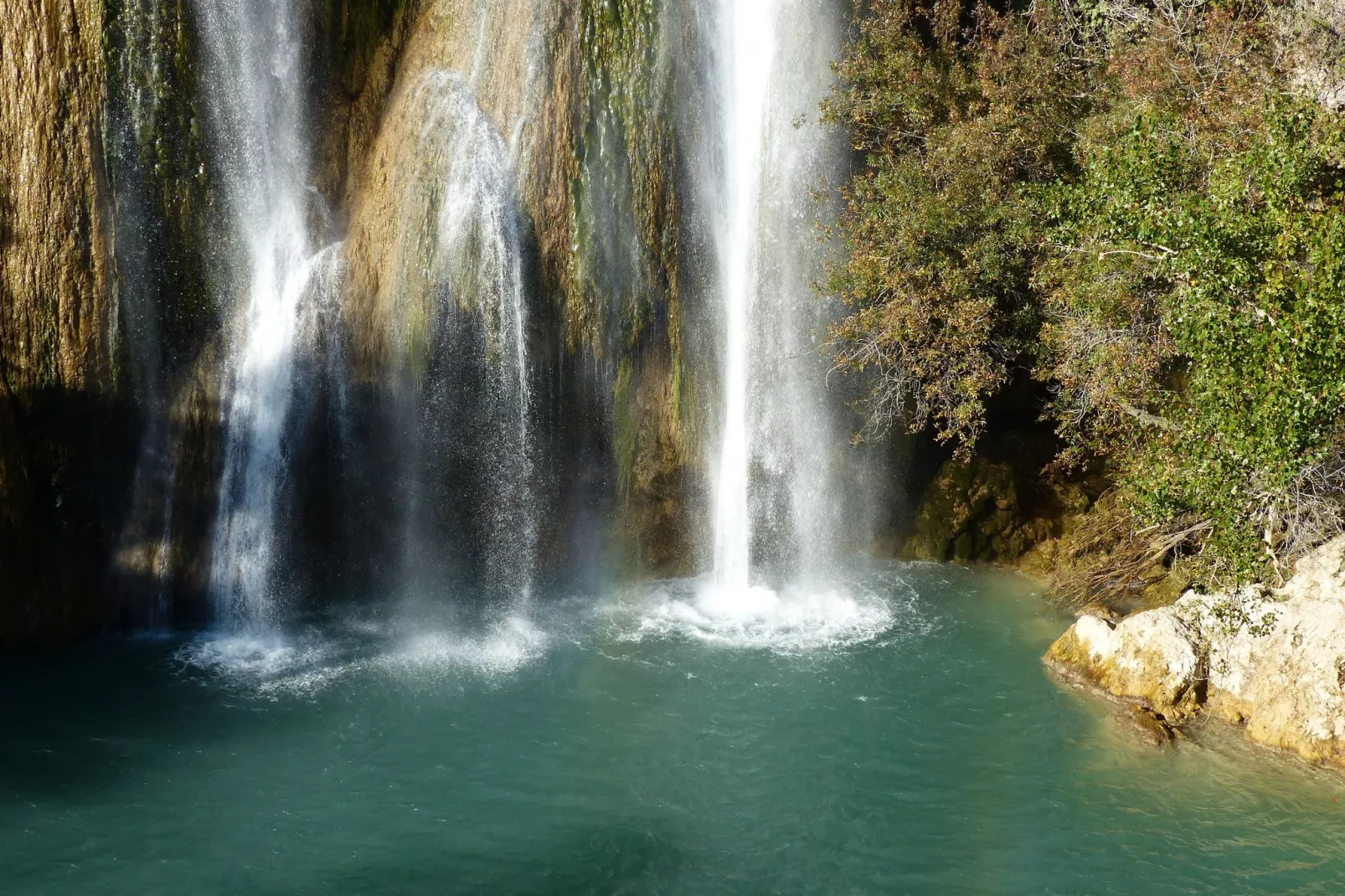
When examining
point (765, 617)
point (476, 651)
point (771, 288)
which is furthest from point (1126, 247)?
point (476, 651)

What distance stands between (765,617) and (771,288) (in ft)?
19.2

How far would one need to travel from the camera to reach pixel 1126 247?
43.8ft

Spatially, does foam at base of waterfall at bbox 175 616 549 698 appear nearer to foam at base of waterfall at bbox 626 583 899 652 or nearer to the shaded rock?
foam at base of waterfall at bbox 626 583 899 652

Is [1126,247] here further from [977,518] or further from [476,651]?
[476,651]

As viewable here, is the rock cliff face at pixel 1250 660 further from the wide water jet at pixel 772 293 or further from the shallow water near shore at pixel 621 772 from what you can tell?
the wide water jet at pixel 772 293

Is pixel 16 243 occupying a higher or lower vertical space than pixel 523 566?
higher

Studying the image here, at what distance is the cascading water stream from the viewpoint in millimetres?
19016

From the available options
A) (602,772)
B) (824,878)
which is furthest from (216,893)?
(824,878)

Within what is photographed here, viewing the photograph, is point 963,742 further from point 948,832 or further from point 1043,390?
point 1043,390

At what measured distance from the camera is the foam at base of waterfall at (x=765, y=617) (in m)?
16.3

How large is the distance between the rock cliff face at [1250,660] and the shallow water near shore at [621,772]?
0.50 meters

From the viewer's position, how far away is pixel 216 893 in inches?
416

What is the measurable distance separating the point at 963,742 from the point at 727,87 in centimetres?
1173

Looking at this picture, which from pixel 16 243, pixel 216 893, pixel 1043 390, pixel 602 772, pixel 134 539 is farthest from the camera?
pixel 1043 390
